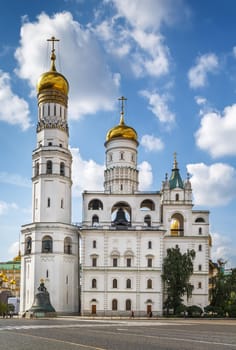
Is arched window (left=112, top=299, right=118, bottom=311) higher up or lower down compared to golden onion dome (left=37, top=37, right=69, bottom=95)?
lower down

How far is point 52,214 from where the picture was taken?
65.9 m

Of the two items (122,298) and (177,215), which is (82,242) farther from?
(177,215)

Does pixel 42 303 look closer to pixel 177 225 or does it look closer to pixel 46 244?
pixel 46 244

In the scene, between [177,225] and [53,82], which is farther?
[177,225]

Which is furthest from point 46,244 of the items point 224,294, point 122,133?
point 224,294

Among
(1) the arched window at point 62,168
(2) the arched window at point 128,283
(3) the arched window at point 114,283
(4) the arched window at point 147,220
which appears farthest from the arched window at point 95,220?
(2) the arched window at point 128,283

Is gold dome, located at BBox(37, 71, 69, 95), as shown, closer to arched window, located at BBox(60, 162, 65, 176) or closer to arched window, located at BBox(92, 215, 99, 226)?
arched window, located at BBox(60, 162, 65, 176)

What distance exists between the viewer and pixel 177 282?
63625 millimetres

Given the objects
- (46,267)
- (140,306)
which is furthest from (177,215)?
(46,267)

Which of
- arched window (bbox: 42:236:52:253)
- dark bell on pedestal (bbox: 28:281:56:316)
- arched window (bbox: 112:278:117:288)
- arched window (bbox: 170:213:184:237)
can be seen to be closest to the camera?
dark bell on pedestal (bbox: 28:281:56:316)

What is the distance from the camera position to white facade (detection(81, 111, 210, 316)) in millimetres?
64938

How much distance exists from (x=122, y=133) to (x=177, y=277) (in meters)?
19.9

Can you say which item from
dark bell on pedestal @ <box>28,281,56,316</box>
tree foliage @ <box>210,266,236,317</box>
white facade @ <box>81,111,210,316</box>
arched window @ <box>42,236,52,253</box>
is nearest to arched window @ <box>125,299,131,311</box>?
white facade @ <box>81,111,210,316</box>

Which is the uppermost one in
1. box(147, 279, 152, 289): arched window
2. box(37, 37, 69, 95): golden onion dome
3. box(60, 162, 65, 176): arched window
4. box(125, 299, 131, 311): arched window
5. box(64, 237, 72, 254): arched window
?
box(37, 37, 69, 95): golden onion dome
